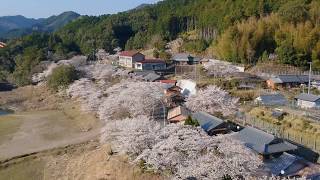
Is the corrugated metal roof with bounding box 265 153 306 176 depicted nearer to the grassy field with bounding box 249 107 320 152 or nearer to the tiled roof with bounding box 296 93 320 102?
the grassy field with bounding box 249 107 320 152

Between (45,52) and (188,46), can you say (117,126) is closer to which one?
(188,46)

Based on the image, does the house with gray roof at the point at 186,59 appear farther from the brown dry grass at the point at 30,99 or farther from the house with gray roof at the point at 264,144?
the house with gray roof at the point at 264,144

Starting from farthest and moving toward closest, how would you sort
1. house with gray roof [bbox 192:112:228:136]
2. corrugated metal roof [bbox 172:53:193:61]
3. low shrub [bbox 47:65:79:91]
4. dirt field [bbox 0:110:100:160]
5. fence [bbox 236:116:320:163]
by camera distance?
corrugated metal roof [bbox 172:53:193:61], low shrub [bbox 47:65:79:91], dirt field [bbox 0:110:100:160], house with gray roof [bbox 192:112:228:136], fence [bbox 236:116:320:163]

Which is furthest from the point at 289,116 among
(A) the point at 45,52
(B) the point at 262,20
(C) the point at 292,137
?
(A) the point at 45,52

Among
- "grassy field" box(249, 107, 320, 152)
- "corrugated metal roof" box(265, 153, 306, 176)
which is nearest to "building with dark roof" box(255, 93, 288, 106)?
"grassy field" box(249, 107, 320, 152)

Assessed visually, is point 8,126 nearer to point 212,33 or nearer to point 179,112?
point 179,112

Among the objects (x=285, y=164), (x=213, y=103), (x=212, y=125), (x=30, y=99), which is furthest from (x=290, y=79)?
(x=30, y=99)

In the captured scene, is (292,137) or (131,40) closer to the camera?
(292,137)
